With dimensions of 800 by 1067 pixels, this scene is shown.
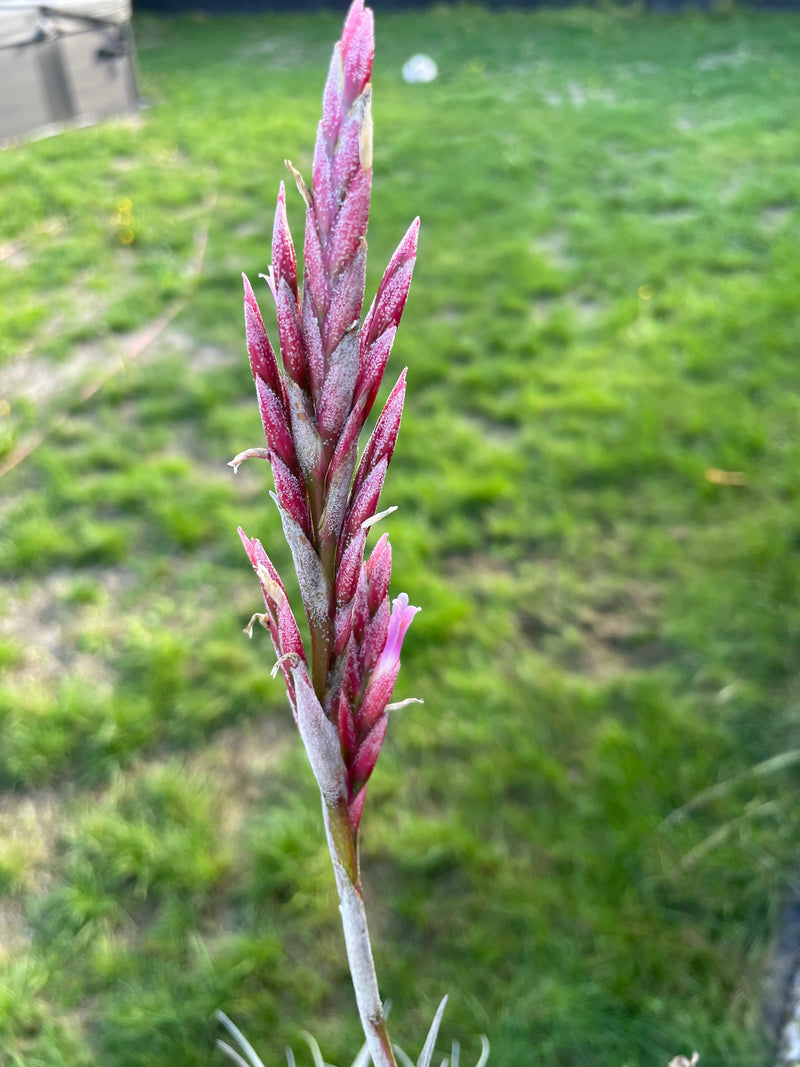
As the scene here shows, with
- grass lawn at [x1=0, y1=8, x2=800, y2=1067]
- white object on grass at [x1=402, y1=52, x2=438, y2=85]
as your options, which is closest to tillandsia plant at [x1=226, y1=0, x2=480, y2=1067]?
grass lawn at [x1=0, y1=8, x2=800, y2=1067]

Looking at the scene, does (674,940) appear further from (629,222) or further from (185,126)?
(185,126)

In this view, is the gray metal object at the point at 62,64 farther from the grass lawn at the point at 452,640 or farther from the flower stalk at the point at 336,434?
the flower stalk at the point at 336,434

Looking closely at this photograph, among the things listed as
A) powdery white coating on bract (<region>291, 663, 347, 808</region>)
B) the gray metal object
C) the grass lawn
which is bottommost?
the grass lawn

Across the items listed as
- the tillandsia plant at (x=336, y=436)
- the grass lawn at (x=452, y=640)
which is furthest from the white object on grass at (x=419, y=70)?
the tillandsia plant at (x=336, y=436)

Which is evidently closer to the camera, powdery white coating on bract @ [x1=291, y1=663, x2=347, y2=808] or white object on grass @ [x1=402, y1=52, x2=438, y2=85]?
powdery white coating on bract @ [x1=291, y1=663, x2=347, y2=808]

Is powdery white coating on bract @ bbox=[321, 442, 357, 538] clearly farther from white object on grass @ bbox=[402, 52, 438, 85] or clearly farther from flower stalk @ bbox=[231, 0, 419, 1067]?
white object on grass @ bbox=[402, 52, 438, 85]

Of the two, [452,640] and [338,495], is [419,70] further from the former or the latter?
[338,495]
